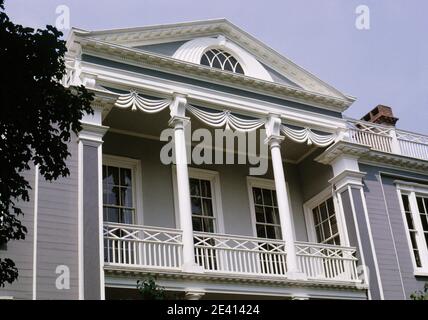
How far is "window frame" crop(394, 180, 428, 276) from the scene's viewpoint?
1833cm

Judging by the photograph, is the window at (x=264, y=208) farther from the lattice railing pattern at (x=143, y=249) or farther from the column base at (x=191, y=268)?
the column base at (x=191, y=268)

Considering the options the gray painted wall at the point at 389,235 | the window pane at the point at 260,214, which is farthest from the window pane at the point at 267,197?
the gray painted wall at the point at 389,235

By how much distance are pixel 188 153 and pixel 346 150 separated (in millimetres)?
4284

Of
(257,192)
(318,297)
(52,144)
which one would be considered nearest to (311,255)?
(318,297)

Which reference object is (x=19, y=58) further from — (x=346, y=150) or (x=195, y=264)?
(x=346, y=150)

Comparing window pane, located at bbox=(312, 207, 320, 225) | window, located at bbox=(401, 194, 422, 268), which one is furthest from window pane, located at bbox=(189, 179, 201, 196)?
window, located at bbox=(401, 194, 422, 268)

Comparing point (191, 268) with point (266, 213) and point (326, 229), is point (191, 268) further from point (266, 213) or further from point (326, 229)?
point (326, 229)

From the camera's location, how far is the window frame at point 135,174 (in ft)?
54.1

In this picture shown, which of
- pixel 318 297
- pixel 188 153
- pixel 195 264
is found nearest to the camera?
pixel 195 264

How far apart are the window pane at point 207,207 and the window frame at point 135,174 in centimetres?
188

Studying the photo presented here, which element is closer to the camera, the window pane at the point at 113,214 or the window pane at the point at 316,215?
the window pane at the point at 113,214

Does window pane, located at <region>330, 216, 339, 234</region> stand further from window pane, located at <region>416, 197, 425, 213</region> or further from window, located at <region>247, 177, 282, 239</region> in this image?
window pane, located at <region>416, 197, 425, 213</region>
